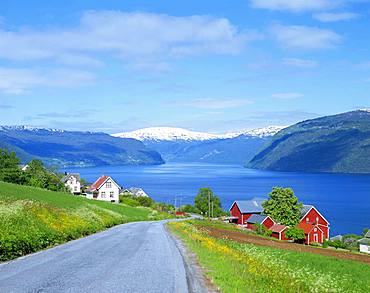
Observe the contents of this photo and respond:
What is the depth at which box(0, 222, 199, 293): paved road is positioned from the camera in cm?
1301

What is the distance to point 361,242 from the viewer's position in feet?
261

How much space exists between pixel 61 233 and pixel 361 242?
64102 mm

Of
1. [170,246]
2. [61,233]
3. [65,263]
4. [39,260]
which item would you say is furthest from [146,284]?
[61,233]

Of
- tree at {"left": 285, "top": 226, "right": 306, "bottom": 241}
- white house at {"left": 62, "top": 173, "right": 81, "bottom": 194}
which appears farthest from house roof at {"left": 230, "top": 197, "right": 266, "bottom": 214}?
white house at {"left": 62, "top": 173, "right": 81, "bottom": 194}

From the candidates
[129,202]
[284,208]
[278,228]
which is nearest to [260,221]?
[284,208]

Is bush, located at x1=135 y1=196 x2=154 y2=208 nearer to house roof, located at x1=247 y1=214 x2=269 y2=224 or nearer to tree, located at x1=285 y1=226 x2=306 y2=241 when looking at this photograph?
house roof, located at x1=247 y1=214 x2=269 y2=224

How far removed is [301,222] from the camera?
9556 cm

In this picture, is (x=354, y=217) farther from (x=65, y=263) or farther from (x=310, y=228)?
(x=65, y=263)

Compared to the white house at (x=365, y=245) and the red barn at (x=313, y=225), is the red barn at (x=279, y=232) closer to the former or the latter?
the red barn at (x=313, y=225)

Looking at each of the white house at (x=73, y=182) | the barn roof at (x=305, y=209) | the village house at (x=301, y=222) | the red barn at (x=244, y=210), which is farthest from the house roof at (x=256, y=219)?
the white house at (x=73, y=182)

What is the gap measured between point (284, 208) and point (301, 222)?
485cm

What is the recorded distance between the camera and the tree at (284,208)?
9275 cm

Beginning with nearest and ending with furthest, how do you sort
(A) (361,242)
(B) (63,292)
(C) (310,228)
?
(B) (63,292) → (A) (361,242) → (C) (310,228)

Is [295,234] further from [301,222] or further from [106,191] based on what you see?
[106,191]
